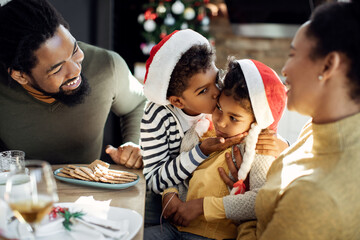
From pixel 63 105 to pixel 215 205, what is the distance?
3.06 ft

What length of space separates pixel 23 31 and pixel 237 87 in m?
0.92

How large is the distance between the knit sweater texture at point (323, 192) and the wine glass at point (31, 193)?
63 centimetres

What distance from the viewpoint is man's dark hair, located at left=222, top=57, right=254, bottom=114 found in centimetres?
128

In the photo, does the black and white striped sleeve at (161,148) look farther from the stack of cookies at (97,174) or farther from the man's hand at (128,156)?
the stack of cookies at (97,174)

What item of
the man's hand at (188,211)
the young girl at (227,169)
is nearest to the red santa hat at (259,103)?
the young girl at (227,169)

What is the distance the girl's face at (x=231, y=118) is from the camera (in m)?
1.30

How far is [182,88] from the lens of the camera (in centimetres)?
143

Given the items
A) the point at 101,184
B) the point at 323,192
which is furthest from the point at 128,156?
the point at 323,192

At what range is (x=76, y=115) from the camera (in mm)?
1727

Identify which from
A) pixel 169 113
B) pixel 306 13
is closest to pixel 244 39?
pixel 306 13

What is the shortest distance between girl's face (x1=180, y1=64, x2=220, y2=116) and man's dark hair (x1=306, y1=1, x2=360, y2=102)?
1.74ft

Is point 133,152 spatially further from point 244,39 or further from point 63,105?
point 244,39

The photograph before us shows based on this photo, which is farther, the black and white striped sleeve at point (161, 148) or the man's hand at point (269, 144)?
the black and white striped sleeve at point (161, 148)

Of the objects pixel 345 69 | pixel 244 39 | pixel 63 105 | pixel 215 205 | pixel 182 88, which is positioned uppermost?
pixel 345 69
